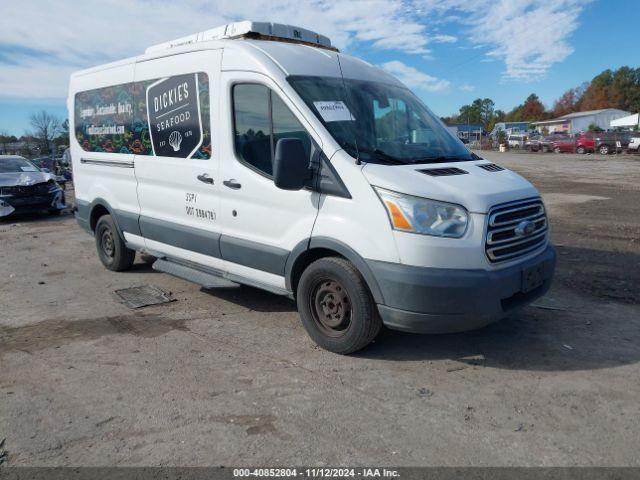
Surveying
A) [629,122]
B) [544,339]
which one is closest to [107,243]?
[544,339]

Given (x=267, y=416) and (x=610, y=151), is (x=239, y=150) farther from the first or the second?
(x=610, y=151)

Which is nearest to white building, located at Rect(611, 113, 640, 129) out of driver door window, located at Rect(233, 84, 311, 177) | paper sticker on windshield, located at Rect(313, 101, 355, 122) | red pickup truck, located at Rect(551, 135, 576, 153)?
red pickup truck, located at Rect(551, 135, 576, 153)

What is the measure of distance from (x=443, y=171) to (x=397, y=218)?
668 mm

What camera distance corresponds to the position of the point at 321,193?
13.9ft

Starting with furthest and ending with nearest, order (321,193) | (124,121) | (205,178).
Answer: (124,121)
(205,178)
(321,193)

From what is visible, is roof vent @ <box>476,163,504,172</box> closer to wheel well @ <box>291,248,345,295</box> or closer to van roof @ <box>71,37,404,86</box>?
van roof @ <box>71,37,404,86</box>

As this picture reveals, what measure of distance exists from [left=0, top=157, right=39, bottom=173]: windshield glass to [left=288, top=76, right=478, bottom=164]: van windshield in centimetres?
1184

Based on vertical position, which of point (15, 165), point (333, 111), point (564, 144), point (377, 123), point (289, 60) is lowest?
point (564, 144)

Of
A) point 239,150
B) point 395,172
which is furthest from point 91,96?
point 395,172

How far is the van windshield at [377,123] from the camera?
4316 mm

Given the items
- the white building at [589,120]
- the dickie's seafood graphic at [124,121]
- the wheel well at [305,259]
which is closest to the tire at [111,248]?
the dickie's seafood graphic at [124,121]

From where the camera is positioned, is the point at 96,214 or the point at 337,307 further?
the point at 96,214

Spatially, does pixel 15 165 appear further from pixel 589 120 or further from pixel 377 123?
pixel 589 120

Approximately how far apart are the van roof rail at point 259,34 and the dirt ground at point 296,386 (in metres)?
2.78
